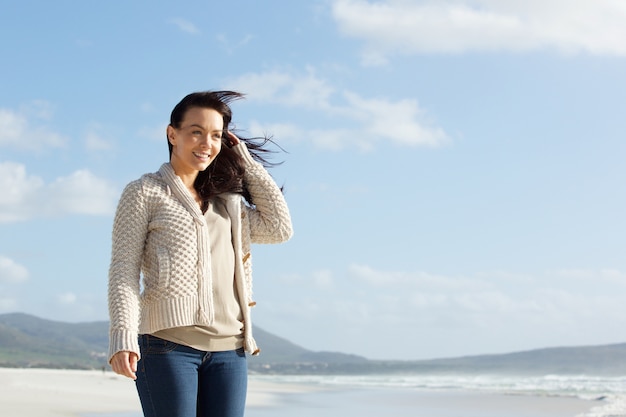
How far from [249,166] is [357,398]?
1394 centimetres

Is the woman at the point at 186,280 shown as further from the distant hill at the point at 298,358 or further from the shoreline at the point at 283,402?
the distant hill at the point at 298,358

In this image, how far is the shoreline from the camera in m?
→ 11.1

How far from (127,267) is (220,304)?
32 cm

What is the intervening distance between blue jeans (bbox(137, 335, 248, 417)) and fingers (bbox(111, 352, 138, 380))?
0.07 meters

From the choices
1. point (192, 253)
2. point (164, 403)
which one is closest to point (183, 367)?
point (164, 403)

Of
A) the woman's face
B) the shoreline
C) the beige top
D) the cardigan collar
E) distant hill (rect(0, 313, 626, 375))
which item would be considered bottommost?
the shoreline

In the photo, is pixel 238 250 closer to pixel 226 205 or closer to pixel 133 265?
pixel 226 205

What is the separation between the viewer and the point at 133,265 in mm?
2695

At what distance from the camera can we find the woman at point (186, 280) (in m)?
2.59

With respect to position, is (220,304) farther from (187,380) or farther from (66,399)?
(66,399)

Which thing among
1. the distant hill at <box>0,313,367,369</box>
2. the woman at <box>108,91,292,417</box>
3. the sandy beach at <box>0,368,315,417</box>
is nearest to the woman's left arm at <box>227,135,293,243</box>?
the woman at <box>108,91,292,417</box>

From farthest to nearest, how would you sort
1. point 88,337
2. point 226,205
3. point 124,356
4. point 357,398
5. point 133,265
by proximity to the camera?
1. point 88,337
2. point 357,398
3. point 226,205
4. point 133,265
5. point 124,356

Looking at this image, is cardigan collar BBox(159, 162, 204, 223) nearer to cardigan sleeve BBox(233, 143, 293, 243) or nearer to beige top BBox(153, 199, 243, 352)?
beige top BBox(153, 199, 243, 352)

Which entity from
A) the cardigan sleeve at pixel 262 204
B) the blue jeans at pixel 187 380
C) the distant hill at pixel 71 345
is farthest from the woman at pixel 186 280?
the distant hill at pixel 71 345
